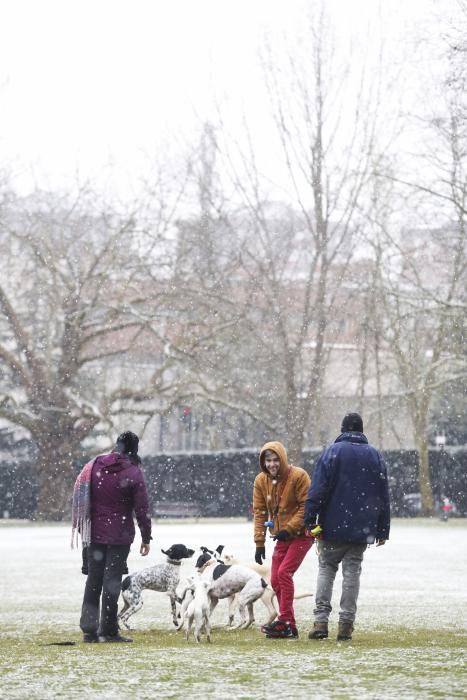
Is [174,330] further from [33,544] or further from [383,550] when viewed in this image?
[383,550]

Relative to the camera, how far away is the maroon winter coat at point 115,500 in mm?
10250

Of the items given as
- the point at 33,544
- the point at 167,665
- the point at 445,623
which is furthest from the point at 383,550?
the point at 167,665

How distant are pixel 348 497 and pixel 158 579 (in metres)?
1.98

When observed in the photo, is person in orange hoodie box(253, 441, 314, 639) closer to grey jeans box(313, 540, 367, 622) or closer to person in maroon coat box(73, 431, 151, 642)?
grey jeans box(313, 540, 367, 622)

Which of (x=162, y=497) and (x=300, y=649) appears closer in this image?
(x=300, y=649)

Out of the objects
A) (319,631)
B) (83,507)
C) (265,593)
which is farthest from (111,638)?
(319,631)

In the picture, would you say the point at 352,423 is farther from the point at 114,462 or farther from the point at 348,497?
the point at 114,462

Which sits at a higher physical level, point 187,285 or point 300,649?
point 187,285

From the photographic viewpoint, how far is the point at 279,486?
34.5 ft

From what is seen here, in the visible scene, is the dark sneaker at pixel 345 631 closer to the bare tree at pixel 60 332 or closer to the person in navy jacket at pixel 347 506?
the person in navy jacket at pixel 347 506

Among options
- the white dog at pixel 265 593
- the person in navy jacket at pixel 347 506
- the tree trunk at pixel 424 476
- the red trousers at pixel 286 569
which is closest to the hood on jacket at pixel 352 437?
the person in navy jacket at pixel 347 506

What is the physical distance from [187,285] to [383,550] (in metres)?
18.3

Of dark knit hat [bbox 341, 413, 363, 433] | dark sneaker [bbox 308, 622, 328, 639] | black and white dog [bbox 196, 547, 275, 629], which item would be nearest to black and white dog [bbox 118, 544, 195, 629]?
black and white dog [bbox 196, 547, 275, 629]

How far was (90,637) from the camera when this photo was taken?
1026 centimetres
